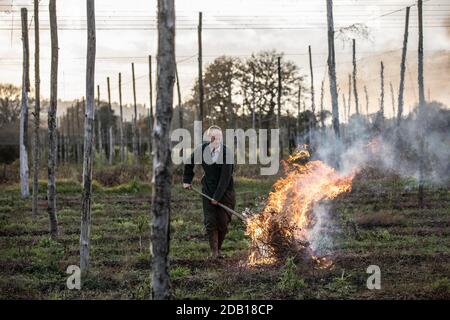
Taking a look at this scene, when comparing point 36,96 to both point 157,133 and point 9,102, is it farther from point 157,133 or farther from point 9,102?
point 9,102

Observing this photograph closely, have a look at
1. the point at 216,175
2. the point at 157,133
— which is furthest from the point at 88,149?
the point at 157,133

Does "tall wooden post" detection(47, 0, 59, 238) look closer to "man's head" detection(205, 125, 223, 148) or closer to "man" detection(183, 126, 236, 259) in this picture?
"man" detection(183, 126, 236, 259)

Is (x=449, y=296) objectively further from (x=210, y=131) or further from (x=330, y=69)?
(x=330, y=69)

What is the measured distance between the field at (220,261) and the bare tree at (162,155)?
1452 mm

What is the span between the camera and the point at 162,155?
20.3 ft

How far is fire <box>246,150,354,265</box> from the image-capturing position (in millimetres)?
9438

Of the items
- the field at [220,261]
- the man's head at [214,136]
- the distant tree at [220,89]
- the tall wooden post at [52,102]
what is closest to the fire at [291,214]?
the field at [220,261]

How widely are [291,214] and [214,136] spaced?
1.96 metres

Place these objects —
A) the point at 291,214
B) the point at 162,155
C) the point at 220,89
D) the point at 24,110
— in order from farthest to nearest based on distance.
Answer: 1. the point at 220,89
2. the point at 24,110
3. the point at 291,214
4. the point at 162,155

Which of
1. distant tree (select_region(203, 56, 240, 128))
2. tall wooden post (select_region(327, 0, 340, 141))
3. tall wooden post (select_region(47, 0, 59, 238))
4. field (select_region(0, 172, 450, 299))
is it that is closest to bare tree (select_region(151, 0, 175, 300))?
field (select_region(0, 172, 450, 299))

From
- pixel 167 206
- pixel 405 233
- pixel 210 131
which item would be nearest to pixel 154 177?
pixel 167 206

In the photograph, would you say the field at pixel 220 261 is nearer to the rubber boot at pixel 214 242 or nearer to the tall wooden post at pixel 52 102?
the rubber boot at pixel 214 242
